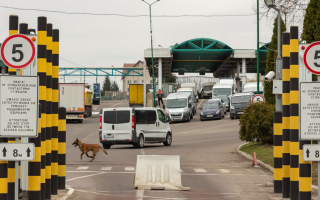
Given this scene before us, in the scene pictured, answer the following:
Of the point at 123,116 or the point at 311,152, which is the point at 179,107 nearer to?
the point at 123,116

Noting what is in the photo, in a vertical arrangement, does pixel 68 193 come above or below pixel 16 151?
below

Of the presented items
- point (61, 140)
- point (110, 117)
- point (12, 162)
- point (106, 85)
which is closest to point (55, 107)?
point (61, 140)

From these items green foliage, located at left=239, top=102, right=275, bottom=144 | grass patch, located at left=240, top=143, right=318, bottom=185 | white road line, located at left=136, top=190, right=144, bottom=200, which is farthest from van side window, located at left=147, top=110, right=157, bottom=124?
white road line, located at left=136, top=190, right=144, bottom=200

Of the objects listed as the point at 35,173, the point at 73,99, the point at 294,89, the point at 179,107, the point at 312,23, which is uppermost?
the point at 312,23

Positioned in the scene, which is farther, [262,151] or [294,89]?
[262,151]

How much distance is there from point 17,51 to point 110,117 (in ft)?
56.1

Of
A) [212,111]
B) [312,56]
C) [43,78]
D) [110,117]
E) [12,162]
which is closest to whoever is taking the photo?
[312,56]

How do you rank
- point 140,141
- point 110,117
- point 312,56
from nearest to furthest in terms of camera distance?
point 312,56 < point 110,117 < point 140,141

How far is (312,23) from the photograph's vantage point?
14.4m

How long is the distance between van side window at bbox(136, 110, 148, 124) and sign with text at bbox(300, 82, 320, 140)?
17.4 metres

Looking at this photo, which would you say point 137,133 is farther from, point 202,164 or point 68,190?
point 68,190

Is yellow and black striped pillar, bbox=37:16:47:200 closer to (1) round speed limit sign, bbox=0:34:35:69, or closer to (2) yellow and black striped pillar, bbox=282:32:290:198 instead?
(1) round speed limit sign, bbox=0:34:35:69

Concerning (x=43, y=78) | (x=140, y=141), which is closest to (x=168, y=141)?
(x=140, y=141)

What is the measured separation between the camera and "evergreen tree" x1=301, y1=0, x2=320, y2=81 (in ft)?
46.9
